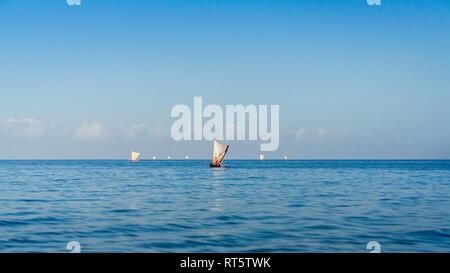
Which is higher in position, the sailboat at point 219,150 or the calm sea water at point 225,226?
the sailboat at point 219,150

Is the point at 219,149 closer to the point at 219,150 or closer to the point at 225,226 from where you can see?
the point at 219,150

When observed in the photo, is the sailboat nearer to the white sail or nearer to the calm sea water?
the white sail

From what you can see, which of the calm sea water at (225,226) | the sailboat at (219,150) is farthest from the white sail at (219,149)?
the calm sea water at (225,226)

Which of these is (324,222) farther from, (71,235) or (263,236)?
(71,235)

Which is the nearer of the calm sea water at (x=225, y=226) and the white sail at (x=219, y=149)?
the calm sea water at (x=225, y=226)

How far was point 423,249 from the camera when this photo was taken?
46.9ft

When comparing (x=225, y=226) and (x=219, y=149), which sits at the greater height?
(x=219, y=149)

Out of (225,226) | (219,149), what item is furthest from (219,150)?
(225,226)

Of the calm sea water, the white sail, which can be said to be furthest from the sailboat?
the calm sea water

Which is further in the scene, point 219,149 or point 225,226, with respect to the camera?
point 219,149

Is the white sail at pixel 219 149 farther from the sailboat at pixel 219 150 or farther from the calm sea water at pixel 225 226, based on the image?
the calm sea water at pixel 225 226
